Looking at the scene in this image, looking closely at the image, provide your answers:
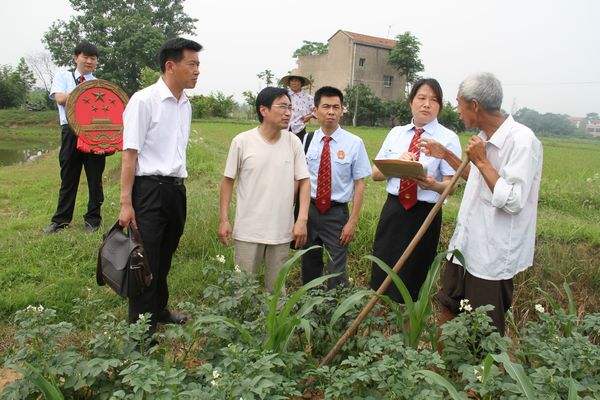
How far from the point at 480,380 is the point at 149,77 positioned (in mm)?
21448

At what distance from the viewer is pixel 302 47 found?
52281 mm

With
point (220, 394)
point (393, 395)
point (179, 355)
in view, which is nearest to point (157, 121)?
point (179, 355)

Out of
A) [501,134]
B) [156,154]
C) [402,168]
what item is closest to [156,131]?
[156,154]

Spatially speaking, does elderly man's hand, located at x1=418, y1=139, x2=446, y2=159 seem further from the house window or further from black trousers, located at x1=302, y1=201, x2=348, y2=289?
the house window

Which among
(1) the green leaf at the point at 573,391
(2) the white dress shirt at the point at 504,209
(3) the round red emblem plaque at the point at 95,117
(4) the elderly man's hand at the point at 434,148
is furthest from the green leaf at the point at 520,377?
(3) the round red emblem plaque at the point at 95,117

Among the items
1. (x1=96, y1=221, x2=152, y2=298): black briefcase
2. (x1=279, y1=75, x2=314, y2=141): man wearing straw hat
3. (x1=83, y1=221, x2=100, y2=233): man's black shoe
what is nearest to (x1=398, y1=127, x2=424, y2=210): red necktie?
(x1=96, y1=221, x2=152, y2=298): black briefcase

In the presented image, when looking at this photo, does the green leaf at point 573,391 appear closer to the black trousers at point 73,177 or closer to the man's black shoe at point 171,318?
the man's black shoe at point 171,318

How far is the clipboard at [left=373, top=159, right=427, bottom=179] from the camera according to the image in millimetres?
2480

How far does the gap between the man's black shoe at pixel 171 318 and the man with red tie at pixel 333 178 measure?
3.41ft

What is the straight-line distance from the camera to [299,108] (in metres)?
6.65

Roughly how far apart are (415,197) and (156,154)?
161 centimetres

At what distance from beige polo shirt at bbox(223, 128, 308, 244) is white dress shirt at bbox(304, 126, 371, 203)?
429 mm

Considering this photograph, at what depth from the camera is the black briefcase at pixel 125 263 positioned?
109 inches

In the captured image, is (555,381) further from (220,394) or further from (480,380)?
(220,394)
